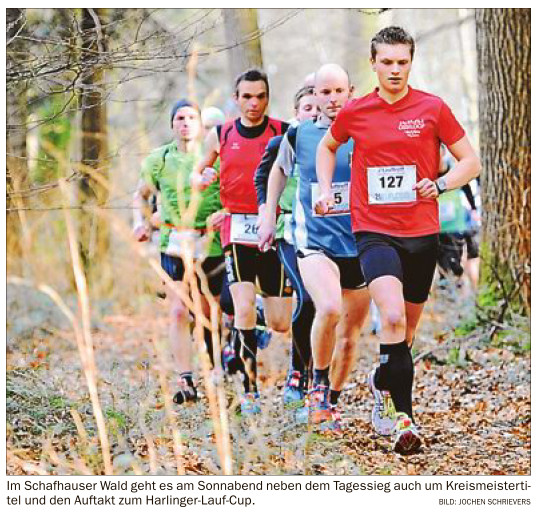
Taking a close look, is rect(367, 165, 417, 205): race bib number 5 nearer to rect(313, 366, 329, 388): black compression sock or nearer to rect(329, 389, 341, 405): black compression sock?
rect(313, 366, 329, 388): black compression sock

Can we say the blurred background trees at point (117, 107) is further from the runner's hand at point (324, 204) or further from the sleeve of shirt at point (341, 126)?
the runner's hand at point (324, 204)

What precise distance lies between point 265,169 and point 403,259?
4.55ft

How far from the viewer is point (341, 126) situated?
638 centimetres

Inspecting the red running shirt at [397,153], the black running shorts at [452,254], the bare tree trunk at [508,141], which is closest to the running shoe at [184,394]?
the red running shirt at [397,153]

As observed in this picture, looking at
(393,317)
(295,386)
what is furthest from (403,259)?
(295,386)

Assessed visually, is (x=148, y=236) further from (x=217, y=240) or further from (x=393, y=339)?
(x=393, y=339)

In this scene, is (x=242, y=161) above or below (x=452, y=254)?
above

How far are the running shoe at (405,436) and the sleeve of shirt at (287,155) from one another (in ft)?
5.72

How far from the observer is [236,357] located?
7.99 meters

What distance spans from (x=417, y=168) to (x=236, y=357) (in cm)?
234

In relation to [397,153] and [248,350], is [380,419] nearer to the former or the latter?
[248,350]

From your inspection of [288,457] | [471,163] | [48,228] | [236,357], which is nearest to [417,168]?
[471,163]

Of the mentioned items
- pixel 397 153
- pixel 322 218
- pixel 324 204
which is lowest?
pixel 322 218

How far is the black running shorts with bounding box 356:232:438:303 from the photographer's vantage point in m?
6.08
